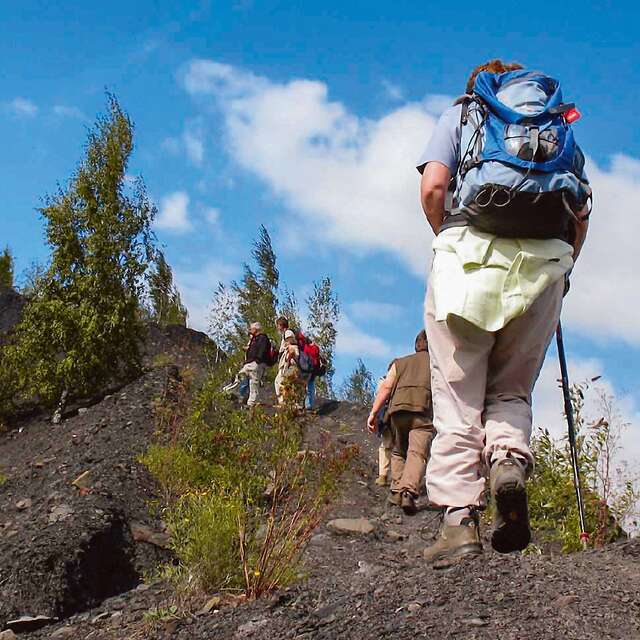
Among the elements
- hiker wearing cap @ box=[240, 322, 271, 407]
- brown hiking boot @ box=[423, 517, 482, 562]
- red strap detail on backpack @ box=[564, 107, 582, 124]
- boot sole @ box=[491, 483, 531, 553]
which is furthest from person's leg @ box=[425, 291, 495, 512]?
hiker wearing cap @ box=[240, 322, 271, 407]

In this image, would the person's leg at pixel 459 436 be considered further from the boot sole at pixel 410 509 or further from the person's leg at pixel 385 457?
the person's leg at pixel 385 457

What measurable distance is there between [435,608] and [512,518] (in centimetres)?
43

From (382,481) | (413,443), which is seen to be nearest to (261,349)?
(382,481)

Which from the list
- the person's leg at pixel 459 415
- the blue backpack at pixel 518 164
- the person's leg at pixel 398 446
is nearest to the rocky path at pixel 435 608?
the person's leg at pixel 459 415

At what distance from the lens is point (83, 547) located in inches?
253

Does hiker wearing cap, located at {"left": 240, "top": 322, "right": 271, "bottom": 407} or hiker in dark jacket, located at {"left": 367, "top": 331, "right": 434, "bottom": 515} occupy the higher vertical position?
hiker wearing cap, located at {"left": 240, "top": 322, "right": 271, "bottom": 407}

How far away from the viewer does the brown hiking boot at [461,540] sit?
11.4 ft

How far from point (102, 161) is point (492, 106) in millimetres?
16950

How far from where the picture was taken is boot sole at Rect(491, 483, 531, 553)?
318cm

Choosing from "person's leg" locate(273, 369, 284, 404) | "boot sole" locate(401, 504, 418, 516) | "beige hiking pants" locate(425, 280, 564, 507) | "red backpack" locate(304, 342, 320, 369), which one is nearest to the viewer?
"beige hiking pants" locate(425, 280, 564, 507)

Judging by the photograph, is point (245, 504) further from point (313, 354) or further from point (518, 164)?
point (313, 354)

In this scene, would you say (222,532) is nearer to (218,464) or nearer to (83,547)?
(83,547)

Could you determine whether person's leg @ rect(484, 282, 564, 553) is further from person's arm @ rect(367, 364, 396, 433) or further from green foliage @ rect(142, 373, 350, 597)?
person's arm @ rect(367, 364, 396, 433)

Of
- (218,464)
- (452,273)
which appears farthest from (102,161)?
(452,273)
